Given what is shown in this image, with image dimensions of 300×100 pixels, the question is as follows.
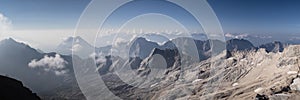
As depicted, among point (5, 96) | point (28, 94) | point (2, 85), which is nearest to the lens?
point (5, 96)

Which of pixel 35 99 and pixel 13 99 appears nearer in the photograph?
pixel 13 99

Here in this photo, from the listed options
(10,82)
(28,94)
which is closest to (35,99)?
(28,94)

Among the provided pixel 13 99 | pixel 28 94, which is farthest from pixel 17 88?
pixel 13 99

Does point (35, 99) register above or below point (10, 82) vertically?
below

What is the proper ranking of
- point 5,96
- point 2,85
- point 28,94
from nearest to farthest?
point 5,96 < point 2,85 < point 28,94

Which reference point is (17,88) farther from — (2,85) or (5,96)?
(5,96)

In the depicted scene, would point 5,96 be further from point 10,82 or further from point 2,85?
point 10,82

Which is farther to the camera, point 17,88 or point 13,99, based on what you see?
point 17,88
